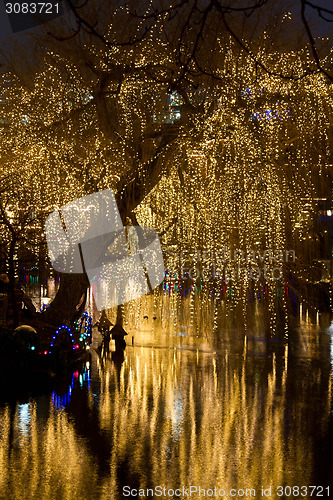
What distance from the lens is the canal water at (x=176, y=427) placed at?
640cm

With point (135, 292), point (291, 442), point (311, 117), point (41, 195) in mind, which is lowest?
point (291, 442)

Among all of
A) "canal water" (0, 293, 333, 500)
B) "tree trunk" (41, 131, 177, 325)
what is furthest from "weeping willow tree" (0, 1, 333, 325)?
"canal water" (0, 293, 333, 500)

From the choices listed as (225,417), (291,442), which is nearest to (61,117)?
(225,417)

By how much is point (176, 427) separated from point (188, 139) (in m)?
8.42

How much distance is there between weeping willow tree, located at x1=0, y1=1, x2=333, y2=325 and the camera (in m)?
14.2

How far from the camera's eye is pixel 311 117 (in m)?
14.5

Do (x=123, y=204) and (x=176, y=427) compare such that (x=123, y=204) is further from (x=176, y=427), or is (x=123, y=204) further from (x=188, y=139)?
(x=176, y=427)

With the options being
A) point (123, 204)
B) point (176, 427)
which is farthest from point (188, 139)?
point (176, 427)

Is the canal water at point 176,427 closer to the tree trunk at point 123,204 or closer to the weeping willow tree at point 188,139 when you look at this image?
the tree trunk at point 123,204

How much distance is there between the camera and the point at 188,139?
15.6 m

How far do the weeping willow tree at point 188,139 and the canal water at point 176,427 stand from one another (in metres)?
2.51

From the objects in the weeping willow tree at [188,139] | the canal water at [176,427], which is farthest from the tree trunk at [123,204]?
the canal water at [176,427]

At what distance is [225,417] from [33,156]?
8.42 meters

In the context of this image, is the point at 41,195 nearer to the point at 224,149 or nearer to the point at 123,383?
the point at 224,149
